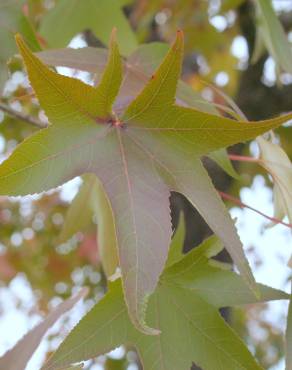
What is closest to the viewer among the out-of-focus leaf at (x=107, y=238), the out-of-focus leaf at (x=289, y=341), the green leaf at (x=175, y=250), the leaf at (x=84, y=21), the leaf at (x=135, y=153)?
the leaf at (x=135, y=153)

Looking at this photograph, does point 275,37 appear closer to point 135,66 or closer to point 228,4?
point 135,66

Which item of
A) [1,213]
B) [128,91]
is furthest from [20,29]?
[1,213]

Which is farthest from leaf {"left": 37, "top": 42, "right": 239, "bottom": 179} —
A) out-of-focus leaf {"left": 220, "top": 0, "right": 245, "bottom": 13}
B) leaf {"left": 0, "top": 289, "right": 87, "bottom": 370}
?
out-of-focus leaf {"left": 220, "top": 0, "right": 245, "bottom": 13}

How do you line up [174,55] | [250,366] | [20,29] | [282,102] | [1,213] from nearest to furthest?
[174,55] → [250,366] → [20,29] → [282,102] → [1,213]

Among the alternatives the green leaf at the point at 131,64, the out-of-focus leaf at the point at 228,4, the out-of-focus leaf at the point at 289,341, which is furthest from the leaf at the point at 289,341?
the out-of-focus leaf at the point at 228,4

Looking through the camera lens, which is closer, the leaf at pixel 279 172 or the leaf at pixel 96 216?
the leaf at pixel 279 172

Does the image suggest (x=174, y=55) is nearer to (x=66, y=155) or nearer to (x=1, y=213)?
(x=66, y=155)

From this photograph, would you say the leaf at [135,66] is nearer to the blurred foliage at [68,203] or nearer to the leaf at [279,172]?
the leaf at [279,172]
